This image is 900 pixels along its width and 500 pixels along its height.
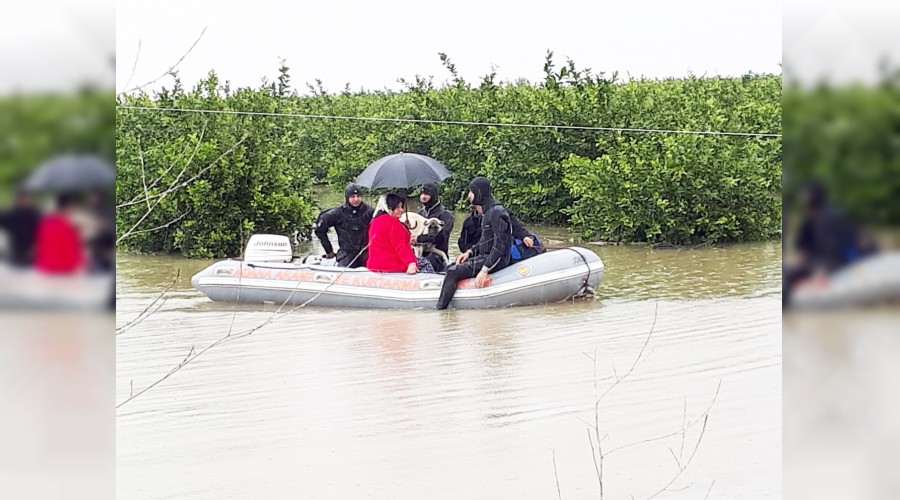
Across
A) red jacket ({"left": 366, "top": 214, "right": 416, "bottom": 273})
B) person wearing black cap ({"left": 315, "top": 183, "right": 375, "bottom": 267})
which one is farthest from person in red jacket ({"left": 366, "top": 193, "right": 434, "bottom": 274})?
person wearing black cap ({"left": 315, "top": 183, "right": 375, "bottom": 267})

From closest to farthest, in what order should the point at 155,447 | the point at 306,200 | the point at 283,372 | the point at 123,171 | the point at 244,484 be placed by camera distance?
1. the point at 244,484
2. the point at 155,447
3. the point at 283,372
4. the point at 123,171
5. the point at 306,200

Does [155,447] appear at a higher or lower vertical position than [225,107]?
lower
